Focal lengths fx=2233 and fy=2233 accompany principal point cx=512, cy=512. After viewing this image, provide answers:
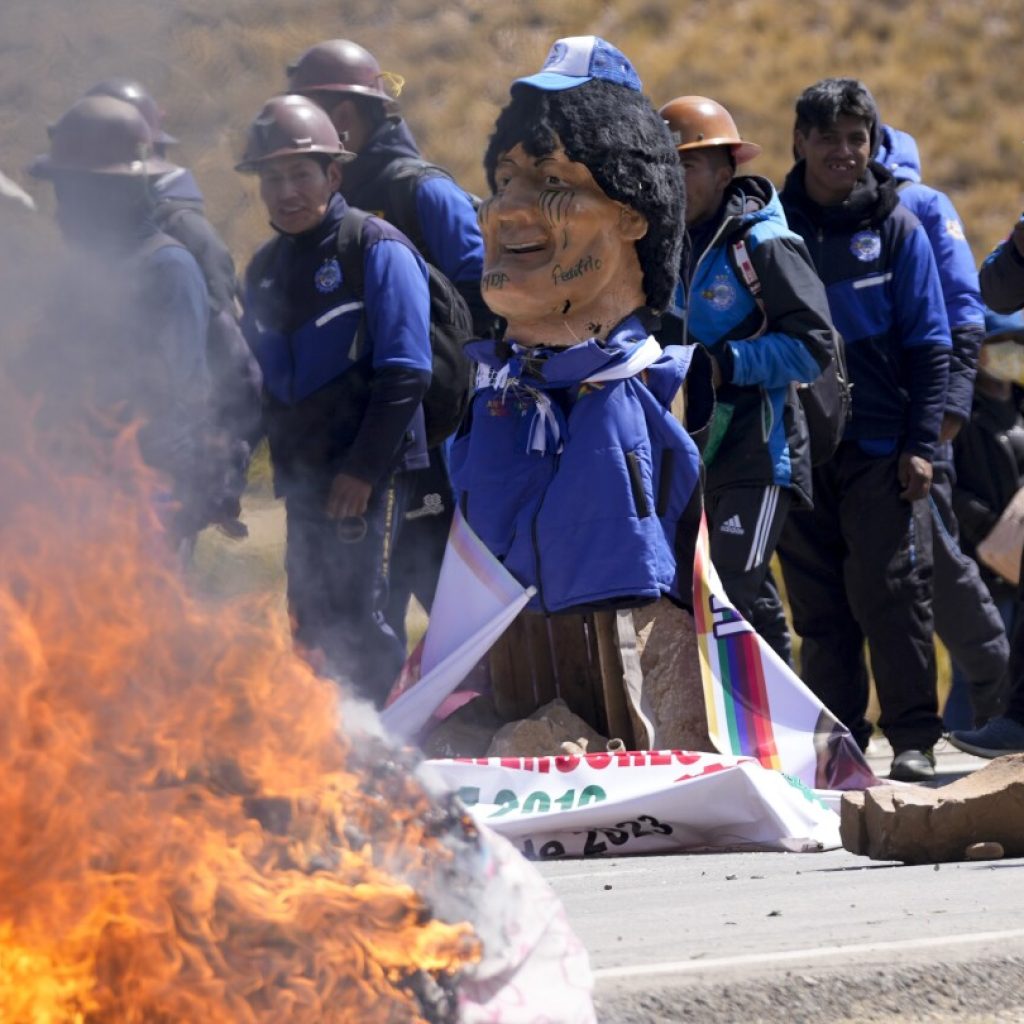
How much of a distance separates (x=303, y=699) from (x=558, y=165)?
116 inches

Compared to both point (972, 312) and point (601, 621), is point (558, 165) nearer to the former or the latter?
point (601, 621)

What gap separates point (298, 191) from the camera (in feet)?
22.6

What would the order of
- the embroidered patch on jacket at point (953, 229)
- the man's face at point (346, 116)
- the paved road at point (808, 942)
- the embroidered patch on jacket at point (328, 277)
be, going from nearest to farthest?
the paved road at point (808, 942) < the embroidered patch on jacket at point (328, 277) < the man's face at point (346, 116) < the embroidered patch on jacket at point (953, 229)

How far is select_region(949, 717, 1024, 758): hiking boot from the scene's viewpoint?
6688 millimetres

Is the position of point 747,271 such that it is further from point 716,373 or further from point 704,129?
point 704,129

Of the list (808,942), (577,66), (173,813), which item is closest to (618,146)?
(577,66)

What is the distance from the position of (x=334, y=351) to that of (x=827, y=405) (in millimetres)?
1596

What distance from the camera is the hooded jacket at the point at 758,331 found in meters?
6.77

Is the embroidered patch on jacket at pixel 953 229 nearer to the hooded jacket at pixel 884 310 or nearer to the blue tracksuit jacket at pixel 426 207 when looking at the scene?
the hooded jacket at pixel 884 310

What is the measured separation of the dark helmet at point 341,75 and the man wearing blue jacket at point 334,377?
0.39 m

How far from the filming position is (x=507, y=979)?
3312 millimetres

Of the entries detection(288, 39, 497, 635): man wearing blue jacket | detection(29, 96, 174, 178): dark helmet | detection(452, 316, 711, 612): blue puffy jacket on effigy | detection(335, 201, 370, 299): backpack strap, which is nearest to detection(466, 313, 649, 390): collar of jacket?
detection(452, 316, 711, 612): blue puffy jacket on effigy

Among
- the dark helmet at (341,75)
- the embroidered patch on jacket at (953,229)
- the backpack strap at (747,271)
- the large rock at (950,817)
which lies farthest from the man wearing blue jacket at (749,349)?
the large rock at (950,817)

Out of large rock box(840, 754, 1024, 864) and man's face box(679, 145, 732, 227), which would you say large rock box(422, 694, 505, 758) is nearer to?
large rock box(840, 754, 1024, 864)
